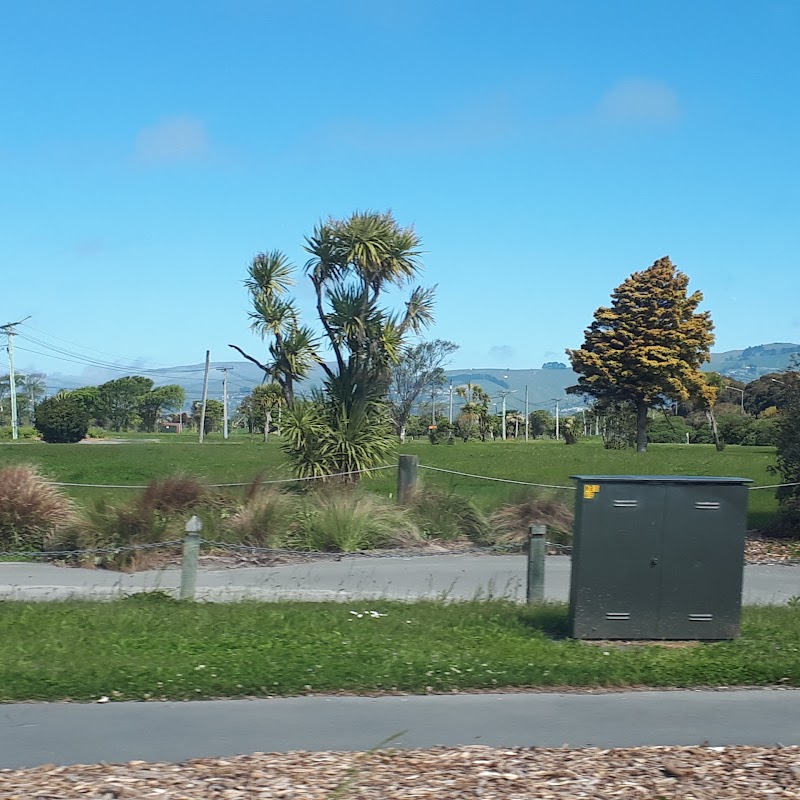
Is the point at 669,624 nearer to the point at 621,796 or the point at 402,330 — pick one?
the point at 621,796

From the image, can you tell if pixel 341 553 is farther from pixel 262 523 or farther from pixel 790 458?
pixel 790 458

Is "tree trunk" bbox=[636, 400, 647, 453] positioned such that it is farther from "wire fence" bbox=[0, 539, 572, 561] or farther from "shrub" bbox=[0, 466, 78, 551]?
"shrub" bbox=[0, 466, 78, 551]

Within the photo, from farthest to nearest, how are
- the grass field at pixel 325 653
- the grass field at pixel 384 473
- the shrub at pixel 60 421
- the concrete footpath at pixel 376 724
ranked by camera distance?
the shrub at pixel 60 421 < the grass field at pixel 384 473 < the grass field at pixel 325 653 < the concrete footpath at pixel 376 724

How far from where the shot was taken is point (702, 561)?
873 cm

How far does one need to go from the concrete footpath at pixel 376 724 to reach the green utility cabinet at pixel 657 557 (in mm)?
1289

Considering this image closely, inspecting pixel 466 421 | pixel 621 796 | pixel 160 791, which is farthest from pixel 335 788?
pixel 466 421

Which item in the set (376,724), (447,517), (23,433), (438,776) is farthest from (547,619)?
(23,433)

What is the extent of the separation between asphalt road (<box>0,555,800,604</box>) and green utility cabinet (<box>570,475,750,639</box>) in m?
2.49

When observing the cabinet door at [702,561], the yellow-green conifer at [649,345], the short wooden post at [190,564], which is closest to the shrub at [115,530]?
the short wooden post at [190,564]

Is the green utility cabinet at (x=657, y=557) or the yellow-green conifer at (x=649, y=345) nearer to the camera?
the green utility cabinet at (x=657, y=557)

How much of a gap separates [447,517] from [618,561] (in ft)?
23.4

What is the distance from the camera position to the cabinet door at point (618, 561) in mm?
8641

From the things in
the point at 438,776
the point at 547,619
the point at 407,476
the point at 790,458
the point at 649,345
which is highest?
the point at 649,345

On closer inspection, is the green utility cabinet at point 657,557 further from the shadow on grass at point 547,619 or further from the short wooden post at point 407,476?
the short wooden post at point 407,476
